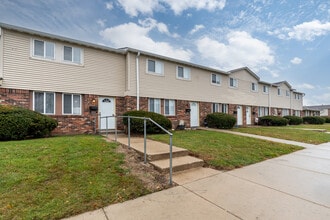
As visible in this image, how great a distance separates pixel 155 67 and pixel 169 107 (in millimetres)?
3100

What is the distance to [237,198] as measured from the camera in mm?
3338

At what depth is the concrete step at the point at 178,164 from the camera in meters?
4.66

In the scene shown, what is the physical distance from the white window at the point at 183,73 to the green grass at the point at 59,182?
991cm

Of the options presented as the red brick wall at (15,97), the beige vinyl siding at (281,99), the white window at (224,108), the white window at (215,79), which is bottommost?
the white window at (224,108)

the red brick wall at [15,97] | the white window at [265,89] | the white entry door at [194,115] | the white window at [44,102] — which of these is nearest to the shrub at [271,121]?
the white window at [265,89]

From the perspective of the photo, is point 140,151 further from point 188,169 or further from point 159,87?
point 159,87

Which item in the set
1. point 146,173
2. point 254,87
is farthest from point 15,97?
point 254,87

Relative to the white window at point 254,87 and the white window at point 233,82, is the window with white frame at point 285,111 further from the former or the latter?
the white window at point 233,82

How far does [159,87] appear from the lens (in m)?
13.1

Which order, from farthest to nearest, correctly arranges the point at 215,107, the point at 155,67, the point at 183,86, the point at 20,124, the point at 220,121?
the point at 215,107 < the point at 220,121 < the point at 183,86 < the point at 155,67 < the point at 20,124

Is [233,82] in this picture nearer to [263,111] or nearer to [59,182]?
[263,111]

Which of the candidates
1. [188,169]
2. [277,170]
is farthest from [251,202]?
Result: [277,170]

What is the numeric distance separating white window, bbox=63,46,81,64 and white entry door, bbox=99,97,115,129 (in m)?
2.59

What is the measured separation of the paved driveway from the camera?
2830mm
